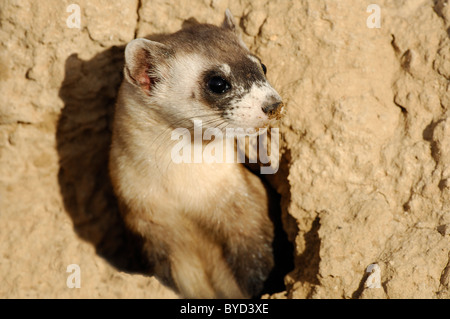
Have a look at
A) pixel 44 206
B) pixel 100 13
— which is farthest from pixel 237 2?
pixel 44 206

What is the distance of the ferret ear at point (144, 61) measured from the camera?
2250mm

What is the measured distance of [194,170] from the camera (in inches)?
97.5

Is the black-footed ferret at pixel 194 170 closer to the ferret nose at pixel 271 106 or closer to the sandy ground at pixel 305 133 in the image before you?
the ferret nose at pixel 271 106

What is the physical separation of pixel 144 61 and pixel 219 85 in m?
0.42

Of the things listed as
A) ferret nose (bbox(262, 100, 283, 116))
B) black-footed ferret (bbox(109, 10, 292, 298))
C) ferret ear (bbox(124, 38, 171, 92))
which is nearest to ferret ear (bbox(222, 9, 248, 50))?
black-footed ferret (bbox(109, 10, 292, 298))

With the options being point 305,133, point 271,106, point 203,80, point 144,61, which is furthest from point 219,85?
point 305,133

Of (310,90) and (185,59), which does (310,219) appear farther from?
(185,59)

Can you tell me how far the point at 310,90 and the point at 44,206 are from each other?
5.67 ft

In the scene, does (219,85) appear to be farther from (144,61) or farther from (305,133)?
(305,133)

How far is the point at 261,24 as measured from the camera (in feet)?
8.50

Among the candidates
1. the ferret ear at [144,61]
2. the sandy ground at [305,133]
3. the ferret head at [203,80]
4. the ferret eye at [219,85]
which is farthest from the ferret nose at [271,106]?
the ferret ear at [144,61]

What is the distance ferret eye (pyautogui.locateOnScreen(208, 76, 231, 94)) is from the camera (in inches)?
85.1

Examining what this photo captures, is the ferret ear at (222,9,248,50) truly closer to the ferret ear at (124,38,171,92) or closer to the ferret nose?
the ferret ear at (124,38,171,92)

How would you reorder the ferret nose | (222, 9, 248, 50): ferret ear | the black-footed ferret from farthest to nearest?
(222, 9, 248, 50): ferret ear → the black-footed ferret → the ferret nose
